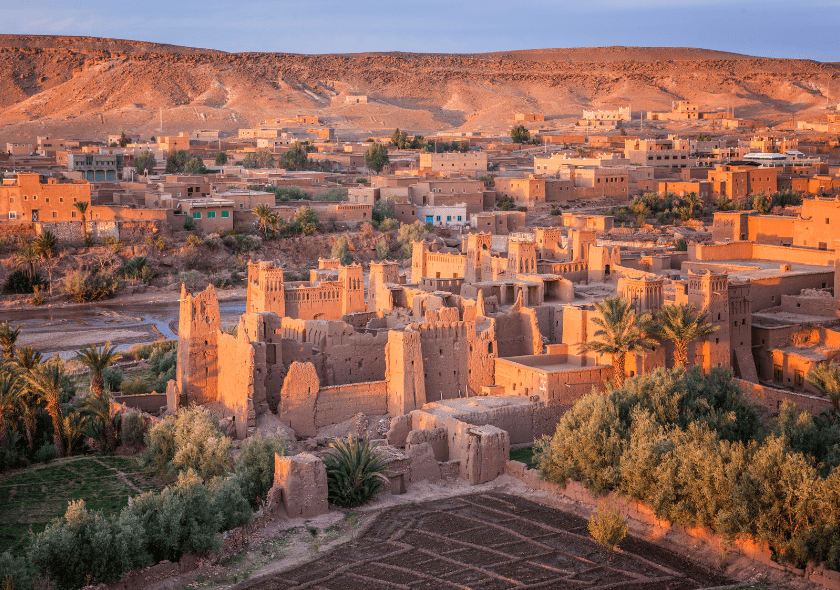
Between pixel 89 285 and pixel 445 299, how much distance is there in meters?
A: 26.2

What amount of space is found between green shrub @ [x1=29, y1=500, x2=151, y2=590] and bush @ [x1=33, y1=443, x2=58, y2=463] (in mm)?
8593

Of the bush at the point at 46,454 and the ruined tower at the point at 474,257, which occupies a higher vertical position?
the ruined tower at the point at 474,257

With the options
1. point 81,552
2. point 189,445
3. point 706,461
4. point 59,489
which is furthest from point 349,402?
point 81,552

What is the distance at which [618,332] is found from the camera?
74.4 feet

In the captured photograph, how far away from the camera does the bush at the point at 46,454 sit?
916 inches

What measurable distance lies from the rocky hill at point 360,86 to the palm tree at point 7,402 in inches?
3176

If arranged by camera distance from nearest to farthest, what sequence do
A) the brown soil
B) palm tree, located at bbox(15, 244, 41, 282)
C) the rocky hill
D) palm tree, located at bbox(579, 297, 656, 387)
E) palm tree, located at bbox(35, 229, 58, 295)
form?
the brown soil, palm tree, located at bbox(579, 297, 656, 387), palm tree, located at bbox(15, 244, 41, 282), palm tree, located at bbox(35, 229, 58, 295), the rocky hill

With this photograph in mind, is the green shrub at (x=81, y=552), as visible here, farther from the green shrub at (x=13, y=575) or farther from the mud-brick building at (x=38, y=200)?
the mud-brick building at (x=38, y=200)

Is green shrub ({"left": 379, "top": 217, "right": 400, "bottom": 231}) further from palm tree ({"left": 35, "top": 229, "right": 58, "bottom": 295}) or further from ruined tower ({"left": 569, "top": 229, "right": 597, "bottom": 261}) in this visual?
ruined tower ({"left": 569, "top": 229, "right": 597, "bottom": 261})

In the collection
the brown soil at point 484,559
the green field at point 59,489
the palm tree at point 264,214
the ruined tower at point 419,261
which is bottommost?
the brown soil at point 484,559

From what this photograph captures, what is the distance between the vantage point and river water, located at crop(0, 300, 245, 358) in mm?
39000

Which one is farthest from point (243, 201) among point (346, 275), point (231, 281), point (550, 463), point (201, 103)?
point (201, 103)

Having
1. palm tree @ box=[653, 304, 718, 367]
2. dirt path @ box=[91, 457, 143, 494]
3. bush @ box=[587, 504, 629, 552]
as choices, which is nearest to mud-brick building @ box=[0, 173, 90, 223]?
dirt path @ box=[91, 457, 143, 494]

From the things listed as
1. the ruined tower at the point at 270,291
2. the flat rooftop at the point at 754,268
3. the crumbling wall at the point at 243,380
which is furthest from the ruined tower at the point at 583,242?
the crumbling wall at the point at 243,380
